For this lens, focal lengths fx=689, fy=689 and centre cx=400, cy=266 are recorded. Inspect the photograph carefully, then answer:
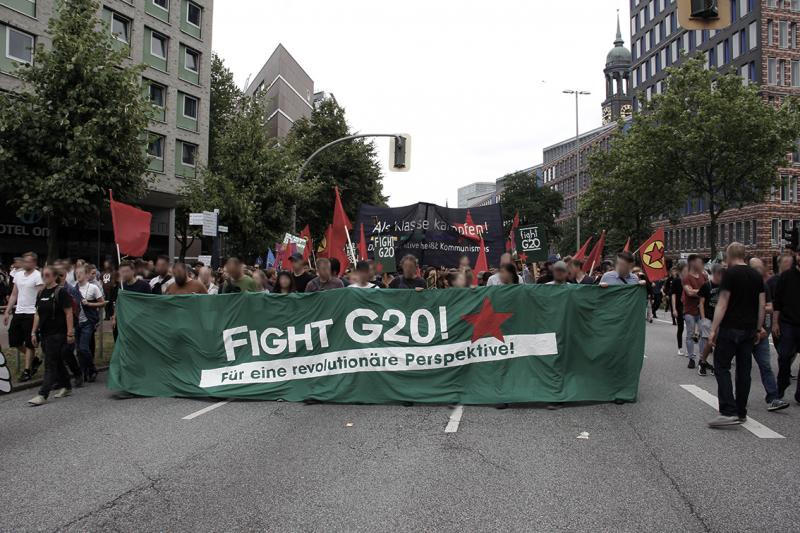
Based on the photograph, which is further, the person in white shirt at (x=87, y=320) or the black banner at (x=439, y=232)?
the black banner at (x=439, y=232)

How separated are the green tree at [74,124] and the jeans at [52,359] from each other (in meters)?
12.1

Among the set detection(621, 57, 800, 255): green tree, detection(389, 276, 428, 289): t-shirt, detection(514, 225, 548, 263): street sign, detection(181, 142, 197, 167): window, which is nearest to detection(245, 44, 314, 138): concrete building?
detection(181, 142, 197, 167): window

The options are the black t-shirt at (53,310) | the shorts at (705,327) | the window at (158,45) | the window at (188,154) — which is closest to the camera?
the black t-shirt at (53,310)

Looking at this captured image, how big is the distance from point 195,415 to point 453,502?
13.2 ft

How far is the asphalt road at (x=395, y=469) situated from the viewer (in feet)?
13.9

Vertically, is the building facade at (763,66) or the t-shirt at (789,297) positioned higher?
the building facade at (763,66)

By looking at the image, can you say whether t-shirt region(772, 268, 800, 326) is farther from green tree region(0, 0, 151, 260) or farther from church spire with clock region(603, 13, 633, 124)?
church spire with clock region(603, 13, 633, 124)

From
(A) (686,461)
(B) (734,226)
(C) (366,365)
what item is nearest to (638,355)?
(A) (686,461)

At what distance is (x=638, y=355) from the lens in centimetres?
809

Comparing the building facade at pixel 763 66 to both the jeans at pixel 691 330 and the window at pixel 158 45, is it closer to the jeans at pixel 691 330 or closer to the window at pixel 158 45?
the window at pixel 158 45

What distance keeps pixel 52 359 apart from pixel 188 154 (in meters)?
29.9

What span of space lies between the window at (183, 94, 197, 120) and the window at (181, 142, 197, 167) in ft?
5.15

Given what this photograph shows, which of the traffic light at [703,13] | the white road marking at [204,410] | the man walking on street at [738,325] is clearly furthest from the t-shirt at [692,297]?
the white road marking at [204,410]

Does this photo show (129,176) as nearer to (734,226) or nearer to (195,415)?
(195,415)
